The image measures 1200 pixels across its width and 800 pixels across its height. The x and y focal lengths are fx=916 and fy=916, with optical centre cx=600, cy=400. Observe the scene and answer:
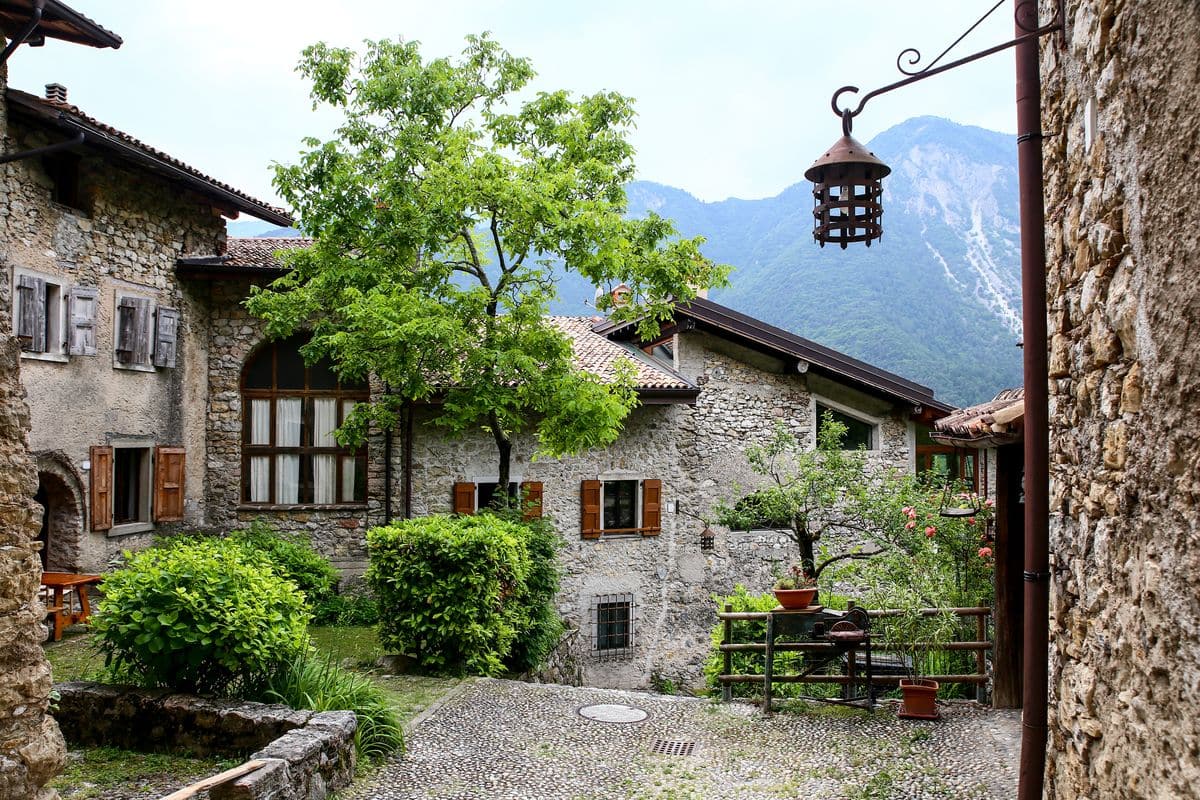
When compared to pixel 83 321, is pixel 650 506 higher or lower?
lower

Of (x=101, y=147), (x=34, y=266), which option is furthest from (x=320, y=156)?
(x=34, y=266)

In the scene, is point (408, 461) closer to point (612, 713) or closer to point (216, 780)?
point (612, 713)

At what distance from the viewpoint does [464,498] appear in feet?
48.4

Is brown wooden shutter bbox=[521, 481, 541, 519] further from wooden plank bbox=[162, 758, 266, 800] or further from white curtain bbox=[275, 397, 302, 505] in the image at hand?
wooden plank bbox=[162, 758, 266, 800]

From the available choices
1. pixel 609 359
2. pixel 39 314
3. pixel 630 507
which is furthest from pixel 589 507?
pixel 39 314

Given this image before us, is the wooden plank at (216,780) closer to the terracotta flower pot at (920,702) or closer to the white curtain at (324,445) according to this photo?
the terracotta flower pot at (920,702)

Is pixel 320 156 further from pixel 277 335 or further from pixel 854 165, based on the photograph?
pixel 854 165

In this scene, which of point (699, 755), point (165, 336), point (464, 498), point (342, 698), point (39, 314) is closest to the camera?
point (342, 698)

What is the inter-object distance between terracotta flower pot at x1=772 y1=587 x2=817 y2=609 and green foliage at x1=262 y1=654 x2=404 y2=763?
3.83 meters

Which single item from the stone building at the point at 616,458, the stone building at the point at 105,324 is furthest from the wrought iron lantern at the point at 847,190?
the stone building at the point at 616,458

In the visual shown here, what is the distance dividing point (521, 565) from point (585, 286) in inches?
2553

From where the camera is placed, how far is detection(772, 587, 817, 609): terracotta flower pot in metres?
8.88

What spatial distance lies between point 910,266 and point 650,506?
2174 inches

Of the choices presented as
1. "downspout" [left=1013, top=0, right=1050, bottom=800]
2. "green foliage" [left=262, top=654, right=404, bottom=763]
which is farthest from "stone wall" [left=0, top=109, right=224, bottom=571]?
"downspout" [left=1013, top=0, right=1050, bottom=800]
